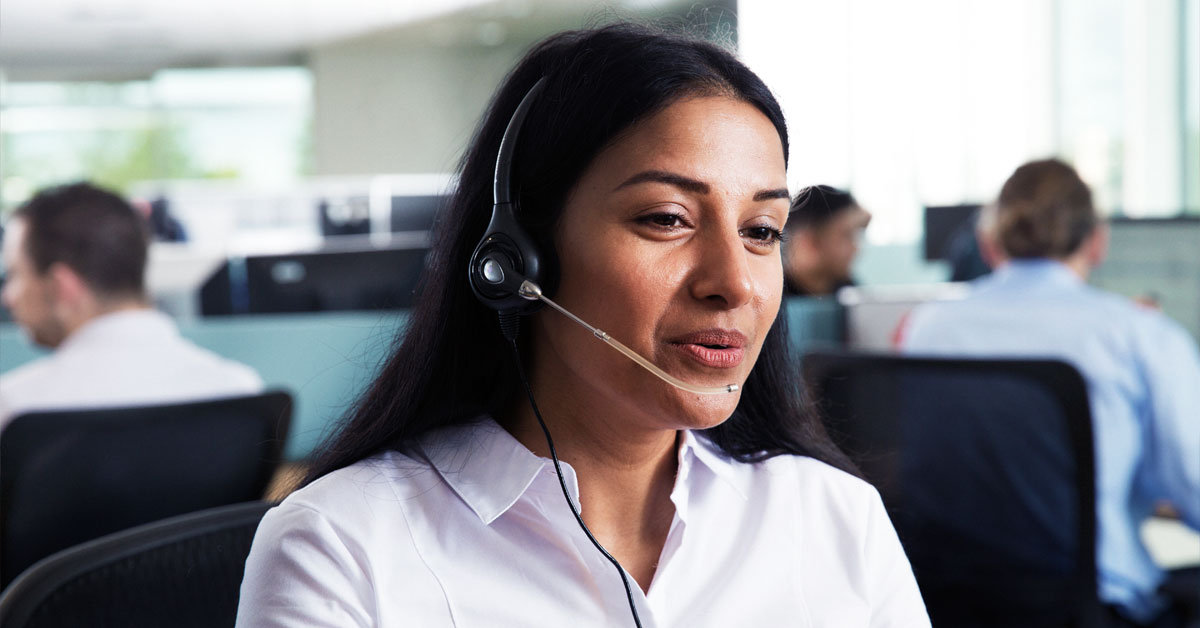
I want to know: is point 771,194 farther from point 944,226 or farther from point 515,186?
point 944,226

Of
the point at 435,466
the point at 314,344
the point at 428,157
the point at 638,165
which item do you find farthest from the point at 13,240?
the point at 428,157

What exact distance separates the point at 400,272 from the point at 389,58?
6984mm

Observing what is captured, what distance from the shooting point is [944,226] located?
434cm

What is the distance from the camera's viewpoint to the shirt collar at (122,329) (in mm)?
1952

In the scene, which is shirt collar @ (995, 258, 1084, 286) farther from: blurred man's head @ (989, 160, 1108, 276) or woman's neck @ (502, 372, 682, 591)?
woman's neck @ (502, 372, 682, 591)

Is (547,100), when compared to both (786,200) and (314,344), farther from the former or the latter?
(314,344)

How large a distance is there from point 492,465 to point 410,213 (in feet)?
16.6

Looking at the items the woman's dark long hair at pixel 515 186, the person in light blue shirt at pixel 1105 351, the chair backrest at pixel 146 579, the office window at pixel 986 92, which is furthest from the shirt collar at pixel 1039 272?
the office window at pixel 986 92

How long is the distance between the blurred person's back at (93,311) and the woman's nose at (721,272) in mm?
1359

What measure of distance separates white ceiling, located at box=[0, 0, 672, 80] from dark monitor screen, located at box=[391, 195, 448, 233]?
258 cm

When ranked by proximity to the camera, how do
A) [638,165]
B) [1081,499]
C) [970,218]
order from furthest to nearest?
1. [970,218]
2. [1081,499]
3. [638,165]

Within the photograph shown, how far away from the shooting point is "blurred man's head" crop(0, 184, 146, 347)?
2.01m

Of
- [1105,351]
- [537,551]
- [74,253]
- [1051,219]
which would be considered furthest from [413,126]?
[537,551]

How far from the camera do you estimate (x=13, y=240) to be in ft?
6.73
